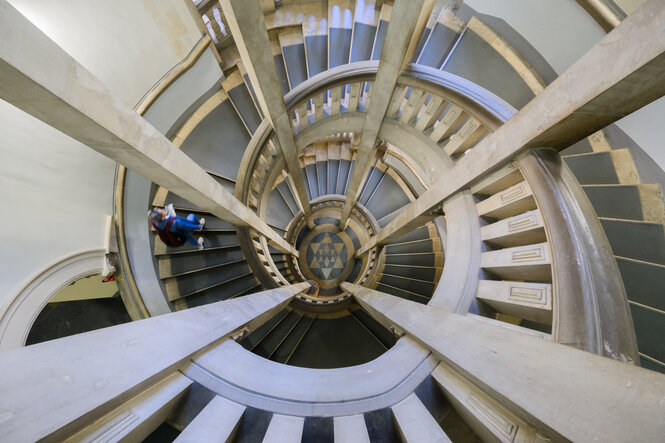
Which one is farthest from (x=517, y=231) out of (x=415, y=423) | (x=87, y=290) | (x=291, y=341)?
(x=87, y=290)

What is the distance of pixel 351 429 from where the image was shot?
3.06 ft

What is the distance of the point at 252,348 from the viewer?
3709mm

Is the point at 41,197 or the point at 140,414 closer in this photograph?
the point at 140,414

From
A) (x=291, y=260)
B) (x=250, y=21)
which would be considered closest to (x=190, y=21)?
(x=250, y=21)

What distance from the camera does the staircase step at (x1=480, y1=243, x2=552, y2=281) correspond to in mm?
1285

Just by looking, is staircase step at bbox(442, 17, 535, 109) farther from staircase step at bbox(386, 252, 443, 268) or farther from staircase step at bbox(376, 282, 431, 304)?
staircase step at bbox(376, 282, 431, 304)

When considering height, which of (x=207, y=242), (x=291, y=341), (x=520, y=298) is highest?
(x=207, y=242)

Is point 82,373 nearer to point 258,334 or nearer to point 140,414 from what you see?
point 140,414

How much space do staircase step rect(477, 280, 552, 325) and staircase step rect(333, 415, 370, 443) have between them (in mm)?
1071

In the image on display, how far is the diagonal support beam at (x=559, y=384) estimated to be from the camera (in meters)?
0.59

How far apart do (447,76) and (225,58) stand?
3213mm

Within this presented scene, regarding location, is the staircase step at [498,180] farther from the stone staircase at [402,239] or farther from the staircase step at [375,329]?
the staircase step at [375,329]

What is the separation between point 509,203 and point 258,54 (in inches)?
91.3

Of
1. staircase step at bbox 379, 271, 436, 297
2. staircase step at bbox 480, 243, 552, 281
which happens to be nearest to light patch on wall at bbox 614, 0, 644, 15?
staircase step at bbox 480, 243, 552, 281
